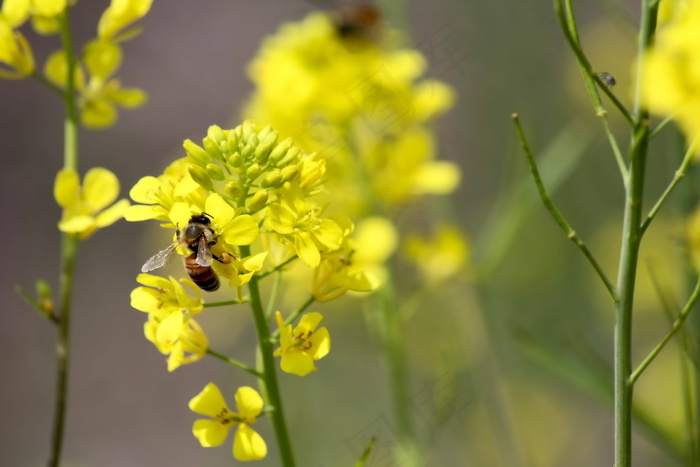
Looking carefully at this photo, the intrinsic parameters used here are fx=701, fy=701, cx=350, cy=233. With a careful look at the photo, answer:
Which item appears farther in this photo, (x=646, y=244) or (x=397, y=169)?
(x=646, y=244)

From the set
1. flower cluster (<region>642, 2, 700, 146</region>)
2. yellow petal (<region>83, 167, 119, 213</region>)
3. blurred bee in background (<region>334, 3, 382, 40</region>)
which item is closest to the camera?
flower cluster (<region>642, 2, 700, 146</region>)

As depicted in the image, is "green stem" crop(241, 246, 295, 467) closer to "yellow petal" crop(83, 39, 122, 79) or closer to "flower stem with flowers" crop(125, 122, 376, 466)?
"flower stem with flowers" crop(125, 122, 376, 466)

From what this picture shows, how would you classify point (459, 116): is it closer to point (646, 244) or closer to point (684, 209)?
point (646, 244)

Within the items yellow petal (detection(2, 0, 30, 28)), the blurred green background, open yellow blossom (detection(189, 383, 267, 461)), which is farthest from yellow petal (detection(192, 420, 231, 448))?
yellow petal (detection(2, 0, 30, 28))

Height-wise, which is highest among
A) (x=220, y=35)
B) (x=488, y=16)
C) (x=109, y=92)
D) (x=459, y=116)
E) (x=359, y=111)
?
(x=220, y=35)

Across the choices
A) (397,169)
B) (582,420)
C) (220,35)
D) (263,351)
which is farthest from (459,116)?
(263,351)

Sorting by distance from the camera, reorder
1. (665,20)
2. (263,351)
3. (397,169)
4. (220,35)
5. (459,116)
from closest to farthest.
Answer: (263,351) < (665,20) < (397,169) < (459,116) < (220,35)

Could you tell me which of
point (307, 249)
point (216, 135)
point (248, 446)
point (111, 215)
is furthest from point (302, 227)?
point (111, 215)
